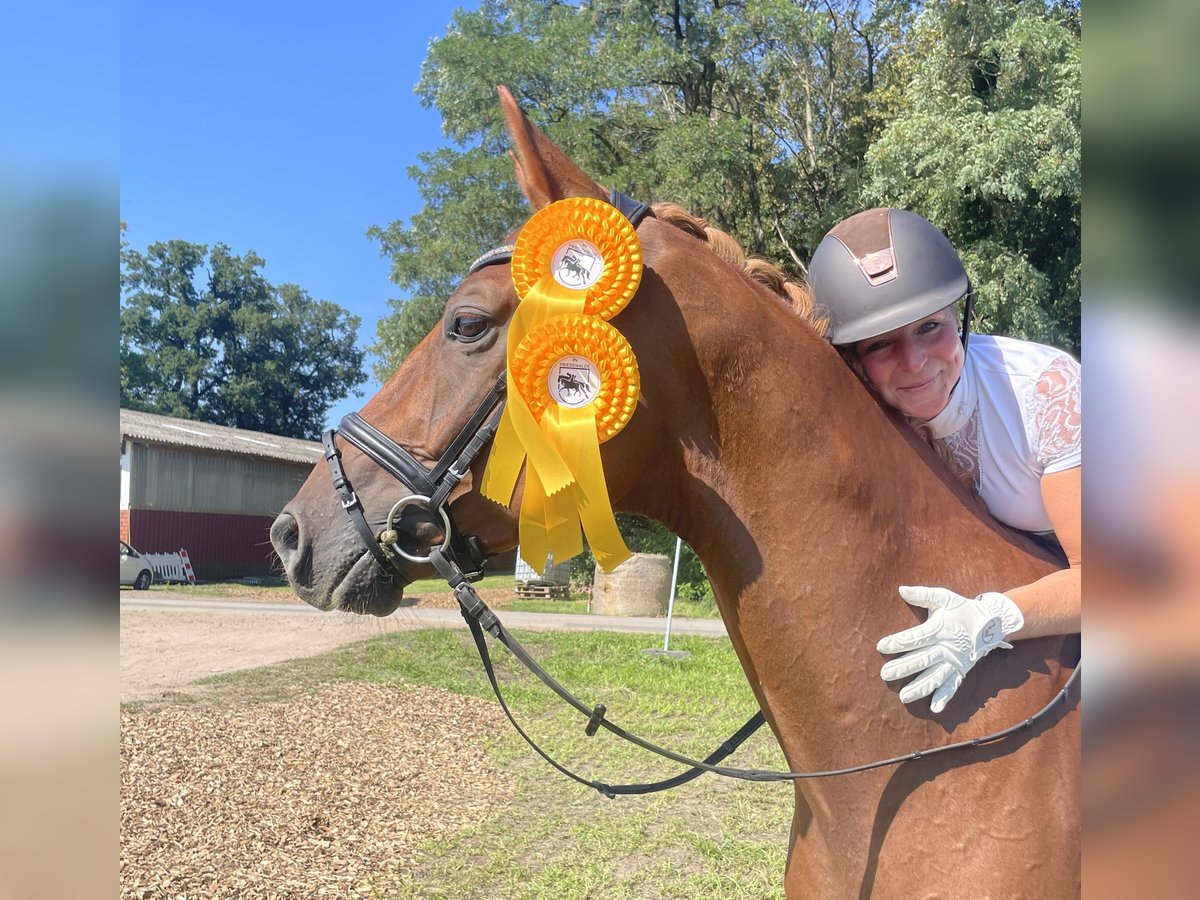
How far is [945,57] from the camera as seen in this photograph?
51.1ft

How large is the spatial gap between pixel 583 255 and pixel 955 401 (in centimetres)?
104

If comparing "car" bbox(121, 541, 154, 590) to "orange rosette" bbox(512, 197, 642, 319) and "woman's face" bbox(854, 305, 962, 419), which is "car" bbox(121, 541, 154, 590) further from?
"woman's face" bbox(854, 305, 962, 419)

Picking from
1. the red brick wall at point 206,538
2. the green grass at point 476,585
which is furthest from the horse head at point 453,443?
the red brick wall at point 206,538

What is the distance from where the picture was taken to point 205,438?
1143 inches

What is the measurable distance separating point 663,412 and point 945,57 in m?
Result: 16.9

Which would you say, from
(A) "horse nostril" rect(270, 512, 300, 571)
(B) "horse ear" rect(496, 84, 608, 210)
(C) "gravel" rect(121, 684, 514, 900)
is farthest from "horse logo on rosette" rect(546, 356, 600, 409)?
(C) "gravel" rect(121, 684, 514, 900)

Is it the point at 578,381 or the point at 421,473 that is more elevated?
the point at 578,381

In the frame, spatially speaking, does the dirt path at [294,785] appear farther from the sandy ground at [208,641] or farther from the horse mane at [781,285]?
the horse mane at [781,285]

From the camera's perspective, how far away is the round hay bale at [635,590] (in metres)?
19.8

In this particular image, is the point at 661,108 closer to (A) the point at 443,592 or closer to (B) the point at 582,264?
(A) the point at 443,592

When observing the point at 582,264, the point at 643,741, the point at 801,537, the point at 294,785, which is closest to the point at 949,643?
the point at 801,537

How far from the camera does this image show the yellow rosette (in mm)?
1944
